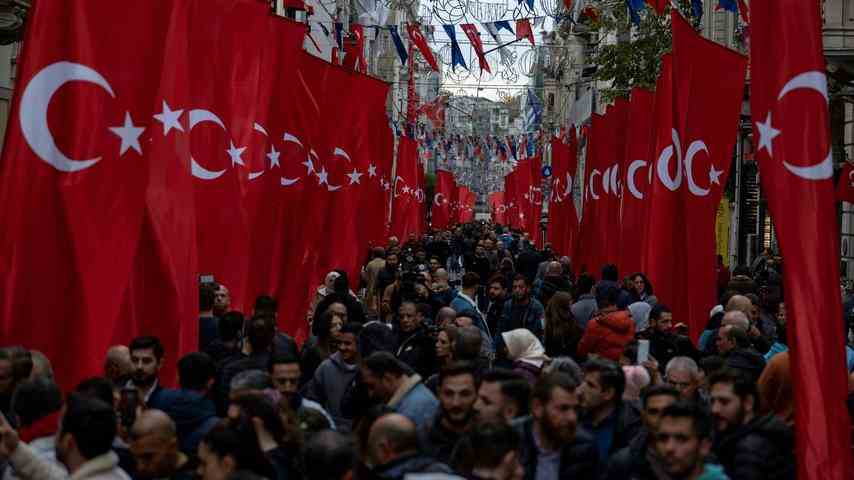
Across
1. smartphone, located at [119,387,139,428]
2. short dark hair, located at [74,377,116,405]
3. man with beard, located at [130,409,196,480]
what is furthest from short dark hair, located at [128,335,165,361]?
man with beard, located at [130,409,196,480]

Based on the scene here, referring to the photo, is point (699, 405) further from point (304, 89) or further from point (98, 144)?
point (304, 89)

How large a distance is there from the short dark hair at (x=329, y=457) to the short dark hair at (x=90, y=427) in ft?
3.04

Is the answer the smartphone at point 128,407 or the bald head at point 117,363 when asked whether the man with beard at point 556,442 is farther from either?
the bald head at point 117,363

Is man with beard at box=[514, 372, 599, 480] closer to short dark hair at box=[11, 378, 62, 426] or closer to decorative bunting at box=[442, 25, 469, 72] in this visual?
short dark hair at box=[11, 378, 62, 426]

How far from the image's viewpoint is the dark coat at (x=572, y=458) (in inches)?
276

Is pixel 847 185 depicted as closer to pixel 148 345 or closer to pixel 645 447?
pixel 148 345

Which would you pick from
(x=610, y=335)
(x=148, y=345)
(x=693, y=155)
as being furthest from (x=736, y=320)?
(x=148, y=345)

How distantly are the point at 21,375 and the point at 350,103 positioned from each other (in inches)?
536

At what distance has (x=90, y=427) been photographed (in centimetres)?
635

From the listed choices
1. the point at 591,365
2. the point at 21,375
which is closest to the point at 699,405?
the point at 591,365

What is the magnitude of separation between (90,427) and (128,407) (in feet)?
5.56

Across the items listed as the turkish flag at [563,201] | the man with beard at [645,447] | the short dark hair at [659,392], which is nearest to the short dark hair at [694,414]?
the man with beard at [645,447]

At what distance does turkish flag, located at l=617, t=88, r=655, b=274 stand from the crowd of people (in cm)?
613

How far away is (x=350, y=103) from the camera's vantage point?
70.2ft
